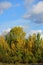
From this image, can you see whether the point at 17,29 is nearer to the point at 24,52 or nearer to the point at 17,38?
the point at 17,38

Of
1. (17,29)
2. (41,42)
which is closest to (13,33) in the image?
(17,29)

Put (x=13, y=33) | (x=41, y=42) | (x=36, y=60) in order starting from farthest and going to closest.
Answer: (x=13, y=33) < (x=41, y=42) < (x=36, y=60)

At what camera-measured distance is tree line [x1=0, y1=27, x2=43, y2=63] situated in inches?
1986

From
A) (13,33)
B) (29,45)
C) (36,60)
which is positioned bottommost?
(36,60)

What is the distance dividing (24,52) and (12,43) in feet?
13.1

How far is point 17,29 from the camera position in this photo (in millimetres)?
60844

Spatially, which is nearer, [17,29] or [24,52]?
[24,52]

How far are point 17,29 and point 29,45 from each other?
27.9 ft

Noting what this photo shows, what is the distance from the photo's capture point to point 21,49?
52688 mm

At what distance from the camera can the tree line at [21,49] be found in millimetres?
50438

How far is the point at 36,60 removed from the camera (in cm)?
5006

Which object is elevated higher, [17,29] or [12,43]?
[17,29]

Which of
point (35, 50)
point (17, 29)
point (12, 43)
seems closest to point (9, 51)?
point (12, 43)

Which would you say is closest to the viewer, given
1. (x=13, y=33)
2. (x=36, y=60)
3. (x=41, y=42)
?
(x=36, y=60)
